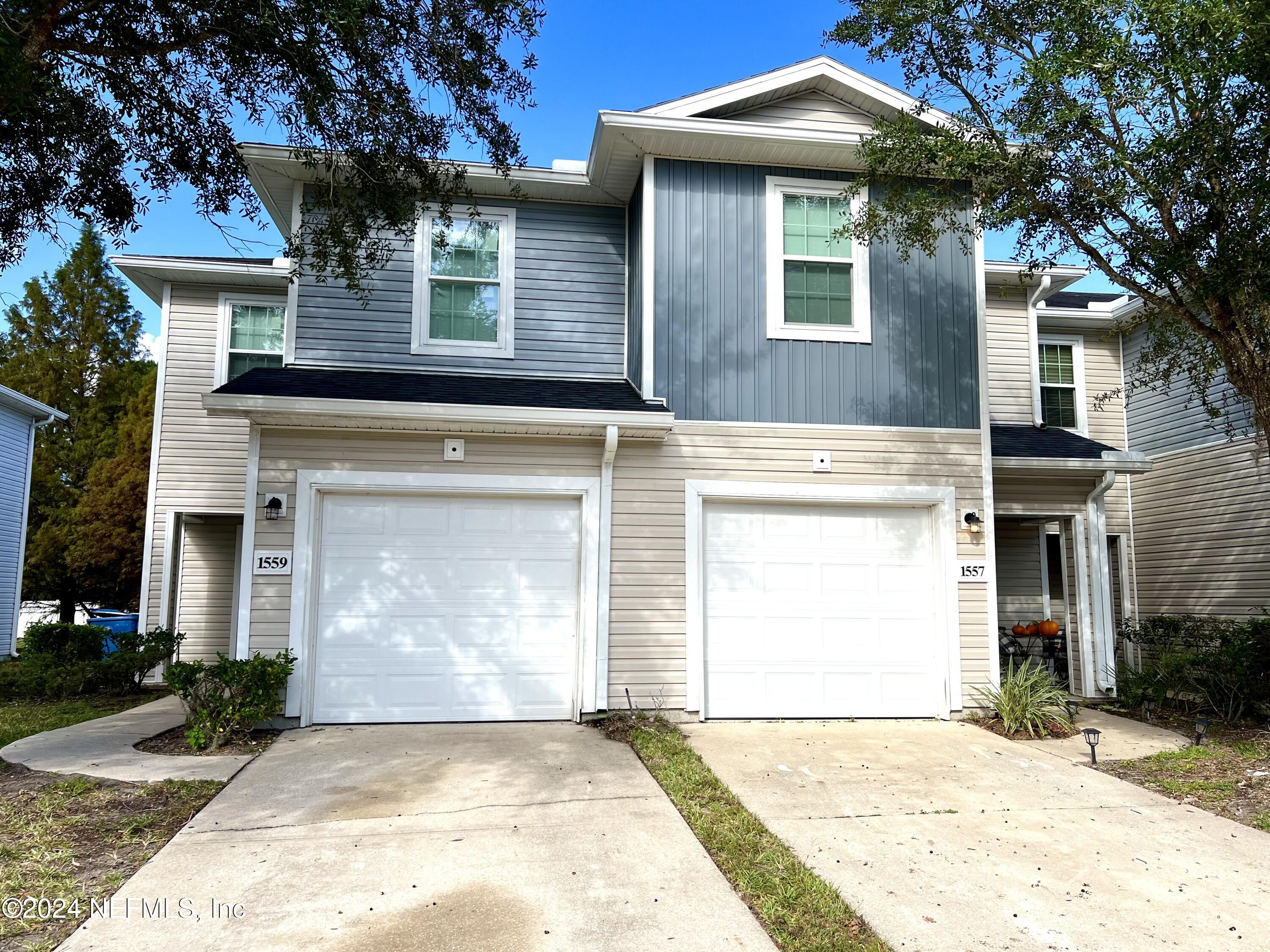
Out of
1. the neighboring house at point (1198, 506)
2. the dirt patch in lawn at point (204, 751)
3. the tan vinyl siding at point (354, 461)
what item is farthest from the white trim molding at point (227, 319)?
the neighboring house at point (1198, 506)

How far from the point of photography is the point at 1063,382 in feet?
42.3

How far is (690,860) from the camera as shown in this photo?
4.50m

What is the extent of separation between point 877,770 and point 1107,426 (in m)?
9.23

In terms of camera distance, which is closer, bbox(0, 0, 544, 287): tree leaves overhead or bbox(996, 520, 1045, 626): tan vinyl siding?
bbox(0, 0, 544, 287): tree leaves overhead

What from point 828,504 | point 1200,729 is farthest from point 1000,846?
point 828,504

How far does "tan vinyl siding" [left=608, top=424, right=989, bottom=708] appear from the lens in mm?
7918

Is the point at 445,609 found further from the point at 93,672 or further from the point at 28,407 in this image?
the point at 28,407

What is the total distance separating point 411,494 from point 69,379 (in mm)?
19854

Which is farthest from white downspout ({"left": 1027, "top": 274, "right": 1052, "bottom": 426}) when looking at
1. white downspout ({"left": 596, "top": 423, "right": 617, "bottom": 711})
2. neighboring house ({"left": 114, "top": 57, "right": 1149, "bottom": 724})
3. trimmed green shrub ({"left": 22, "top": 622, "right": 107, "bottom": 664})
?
trimmed green shrub ({"left": 22, "top": 622, "right": 107, "bottom": 664})

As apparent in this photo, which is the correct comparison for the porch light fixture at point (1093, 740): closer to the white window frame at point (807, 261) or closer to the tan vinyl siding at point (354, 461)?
the white window frame at point (807, 261)

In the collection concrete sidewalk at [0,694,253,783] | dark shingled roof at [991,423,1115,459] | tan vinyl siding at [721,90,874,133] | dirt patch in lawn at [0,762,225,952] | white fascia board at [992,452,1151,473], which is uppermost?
tan vinyl siding at [721,90,874,133]

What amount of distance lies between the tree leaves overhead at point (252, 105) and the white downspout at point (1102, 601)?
7.80 meters

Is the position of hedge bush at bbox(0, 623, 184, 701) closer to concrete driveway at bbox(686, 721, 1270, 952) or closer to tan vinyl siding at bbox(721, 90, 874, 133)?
concrete driveway at bbox(686, 721, 1270, 952)

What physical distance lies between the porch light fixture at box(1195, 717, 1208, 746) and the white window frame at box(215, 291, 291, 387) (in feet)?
37.7
